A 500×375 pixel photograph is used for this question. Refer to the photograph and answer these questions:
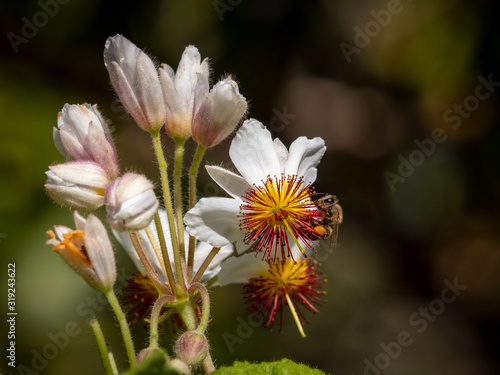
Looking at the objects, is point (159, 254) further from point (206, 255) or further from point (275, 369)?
point (275, 369)

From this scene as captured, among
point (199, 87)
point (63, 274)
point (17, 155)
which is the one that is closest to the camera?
point (199, 87)

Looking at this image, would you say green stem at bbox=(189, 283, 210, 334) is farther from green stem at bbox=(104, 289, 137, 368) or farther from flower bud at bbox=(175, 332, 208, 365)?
green stem at bbox=(104, 289, 137, 368)

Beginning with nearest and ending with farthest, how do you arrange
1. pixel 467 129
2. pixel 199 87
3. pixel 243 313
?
pixel 199 87, pixel 243 313, pixel 467 129

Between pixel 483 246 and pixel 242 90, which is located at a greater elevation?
pixel 242 90

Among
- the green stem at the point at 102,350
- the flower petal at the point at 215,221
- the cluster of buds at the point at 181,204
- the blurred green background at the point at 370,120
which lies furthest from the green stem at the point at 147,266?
the blurred green background at the point at 370,120

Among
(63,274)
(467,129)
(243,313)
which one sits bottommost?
(243,313)

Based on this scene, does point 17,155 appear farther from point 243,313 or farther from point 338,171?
point 338,171

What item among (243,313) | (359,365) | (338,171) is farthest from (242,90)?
(359,365)

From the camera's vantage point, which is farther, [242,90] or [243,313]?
[242,90]
